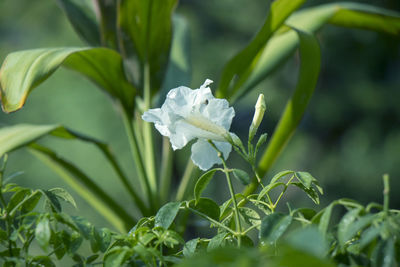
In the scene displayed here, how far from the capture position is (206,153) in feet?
1.39

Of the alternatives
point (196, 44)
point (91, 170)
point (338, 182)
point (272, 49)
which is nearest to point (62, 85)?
point (91, 170)

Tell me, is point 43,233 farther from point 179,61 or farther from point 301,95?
point 179,61

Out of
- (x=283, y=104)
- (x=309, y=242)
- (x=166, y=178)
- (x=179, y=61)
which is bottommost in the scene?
(x=283, y=104)

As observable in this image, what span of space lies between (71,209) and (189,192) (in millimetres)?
2956

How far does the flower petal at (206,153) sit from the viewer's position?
1.38 feet

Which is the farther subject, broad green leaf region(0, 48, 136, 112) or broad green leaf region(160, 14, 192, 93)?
broad green leaf region(160, 14, 192, 93)

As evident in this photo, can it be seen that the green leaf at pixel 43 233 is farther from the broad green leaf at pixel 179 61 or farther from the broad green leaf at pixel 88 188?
the broad green leaf at pixel 179 61

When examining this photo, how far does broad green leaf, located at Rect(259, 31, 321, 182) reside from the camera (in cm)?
67

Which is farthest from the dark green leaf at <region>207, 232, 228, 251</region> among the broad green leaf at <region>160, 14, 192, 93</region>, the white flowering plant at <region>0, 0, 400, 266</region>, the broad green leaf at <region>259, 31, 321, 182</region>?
the broad green leaf at <region>160, 14, 192, 93</region>

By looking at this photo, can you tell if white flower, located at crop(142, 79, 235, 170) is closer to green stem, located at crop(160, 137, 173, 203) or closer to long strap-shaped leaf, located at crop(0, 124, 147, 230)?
long strap-shaped leaf, located at crop(0, 124, 147, 230)

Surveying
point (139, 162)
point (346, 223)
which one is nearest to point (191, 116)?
point (346, 223)

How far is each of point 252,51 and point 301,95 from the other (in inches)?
3.7

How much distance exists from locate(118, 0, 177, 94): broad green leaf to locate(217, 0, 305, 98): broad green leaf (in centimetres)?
11

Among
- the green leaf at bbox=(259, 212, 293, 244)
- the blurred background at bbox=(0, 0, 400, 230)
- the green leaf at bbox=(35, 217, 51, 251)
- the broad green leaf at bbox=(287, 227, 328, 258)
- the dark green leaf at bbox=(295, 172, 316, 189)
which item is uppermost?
the broad green leaf at bbox=(287, 227, 328, 258)
